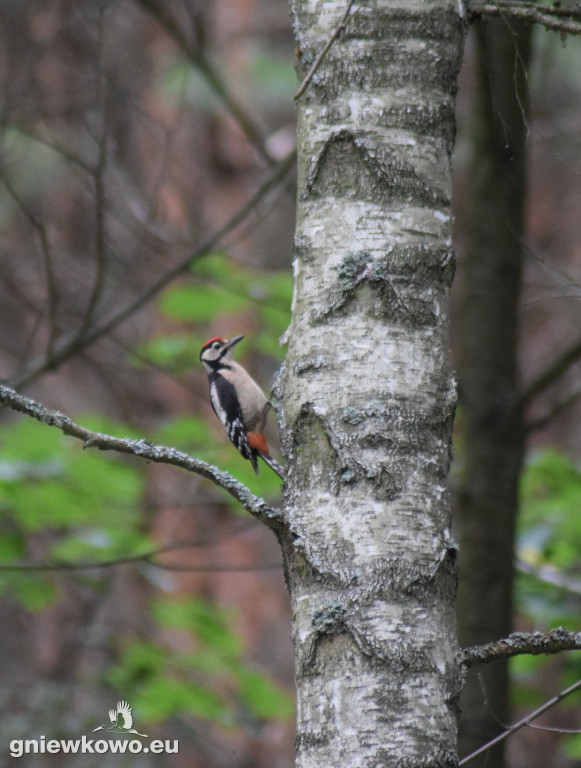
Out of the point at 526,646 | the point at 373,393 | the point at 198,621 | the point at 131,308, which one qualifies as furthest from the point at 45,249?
the point at 198,621

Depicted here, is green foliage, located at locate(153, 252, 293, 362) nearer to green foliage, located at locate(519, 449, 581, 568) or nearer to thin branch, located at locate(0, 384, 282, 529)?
green foliage, located at locate(519, 449, 581, 568)

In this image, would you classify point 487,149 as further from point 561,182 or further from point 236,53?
point 561,182

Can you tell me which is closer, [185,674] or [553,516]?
[553,516]

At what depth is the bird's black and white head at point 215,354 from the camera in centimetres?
524

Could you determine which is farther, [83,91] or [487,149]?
[83,91]

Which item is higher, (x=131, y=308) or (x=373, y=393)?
(x=131, y=308)

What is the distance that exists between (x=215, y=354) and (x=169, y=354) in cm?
36

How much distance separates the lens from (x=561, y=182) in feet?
37.1

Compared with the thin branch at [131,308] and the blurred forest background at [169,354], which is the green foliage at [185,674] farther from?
the thin branch at [131,308]

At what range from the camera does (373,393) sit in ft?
6.01

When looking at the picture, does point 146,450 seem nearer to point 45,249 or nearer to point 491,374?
point 45,249

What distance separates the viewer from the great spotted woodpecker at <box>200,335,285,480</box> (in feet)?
15.3

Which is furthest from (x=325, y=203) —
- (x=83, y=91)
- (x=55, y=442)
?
(x=83, y=91)

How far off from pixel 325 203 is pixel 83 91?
23.8 ft
